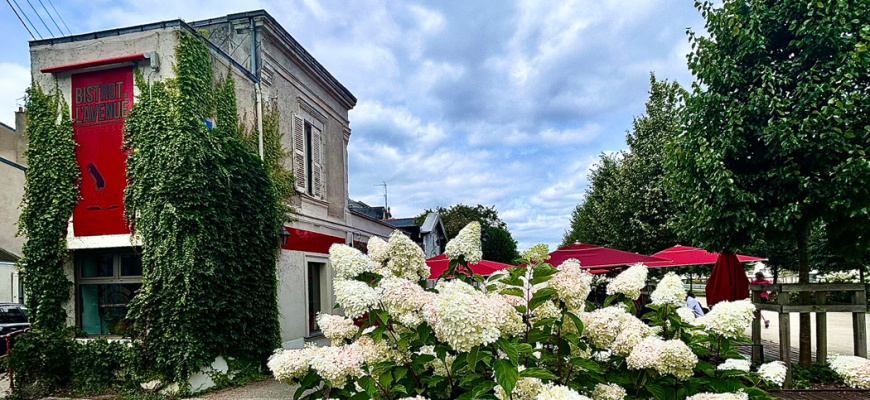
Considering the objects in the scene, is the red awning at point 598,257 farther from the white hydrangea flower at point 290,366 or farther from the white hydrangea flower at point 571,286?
the white hydrangea flower at point 290,366

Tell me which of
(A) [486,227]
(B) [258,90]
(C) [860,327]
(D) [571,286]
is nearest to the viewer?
(D) [571,286]

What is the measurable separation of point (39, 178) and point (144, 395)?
165 inches

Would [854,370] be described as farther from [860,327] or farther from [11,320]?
[11,320]

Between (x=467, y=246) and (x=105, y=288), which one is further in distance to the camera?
(x=105, y=288)

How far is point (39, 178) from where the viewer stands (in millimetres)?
8773

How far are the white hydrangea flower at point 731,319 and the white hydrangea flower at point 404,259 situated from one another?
1.33m

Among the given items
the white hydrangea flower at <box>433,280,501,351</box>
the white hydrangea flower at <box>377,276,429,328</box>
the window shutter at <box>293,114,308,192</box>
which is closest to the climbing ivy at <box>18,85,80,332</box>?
the window shutter at <box>293,114,308,192</box>

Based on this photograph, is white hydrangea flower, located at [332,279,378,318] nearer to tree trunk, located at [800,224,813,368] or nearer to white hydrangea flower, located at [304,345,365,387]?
white hydrangea flower, located at [304,345,365,387]

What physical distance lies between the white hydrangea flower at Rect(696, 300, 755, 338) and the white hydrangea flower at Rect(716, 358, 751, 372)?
0.12m

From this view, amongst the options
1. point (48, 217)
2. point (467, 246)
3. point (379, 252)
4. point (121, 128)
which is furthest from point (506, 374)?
point (48, 217)

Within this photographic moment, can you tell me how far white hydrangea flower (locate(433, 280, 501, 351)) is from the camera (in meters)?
1.68

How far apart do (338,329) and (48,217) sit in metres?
8.73

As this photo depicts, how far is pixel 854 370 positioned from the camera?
2090 mm

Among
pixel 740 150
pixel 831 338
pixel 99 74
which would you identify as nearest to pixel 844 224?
pixel 740 150
